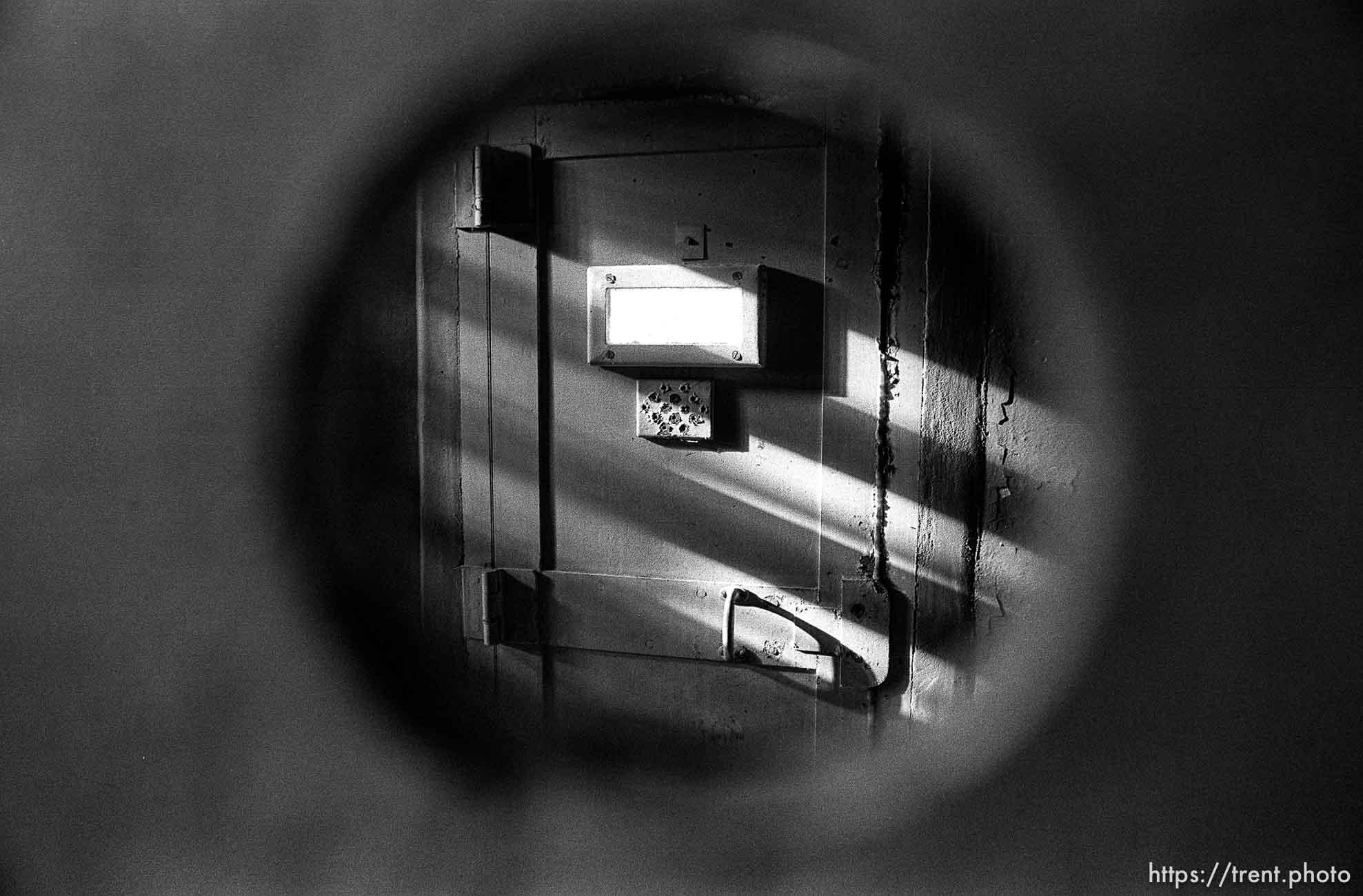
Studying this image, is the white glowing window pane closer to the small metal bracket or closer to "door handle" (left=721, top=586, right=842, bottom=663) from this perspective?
the small metal bracket

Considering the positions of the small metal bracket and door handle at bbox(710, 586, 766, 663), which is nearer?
door handle at bbox(710, 586, 766, 663)

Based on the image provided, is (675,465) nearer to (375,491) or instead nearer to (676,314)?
(676,314)

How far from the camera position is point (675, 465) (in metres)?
2.00

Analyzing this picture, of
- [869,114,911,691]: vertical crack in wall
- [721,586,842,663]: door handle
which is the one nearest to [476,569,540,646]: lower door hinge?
[721,586,842,663]: door handle

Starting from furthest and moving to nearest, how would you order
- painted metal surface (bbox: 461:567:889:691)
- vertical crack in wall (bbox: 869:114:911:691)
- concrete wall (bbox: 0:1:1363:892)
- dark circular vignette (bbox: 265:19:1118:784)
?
dark circular vignette (bbox: 265:19:1118:784) → painted metal surface (bbox: 461:567:889:691) → vertical crack in wall (bbox: 869:114:911:691) → concrete wall (bbox: 0:1:1363:892)

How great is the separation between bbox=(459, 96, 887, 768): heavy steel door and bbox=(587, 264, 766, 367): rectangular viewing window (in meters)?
0.04

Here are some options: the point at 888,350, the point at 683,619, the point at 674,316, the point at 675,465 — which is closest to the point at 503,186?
the point at 674,316

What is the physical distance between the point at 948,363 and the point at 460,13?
105 centimetres

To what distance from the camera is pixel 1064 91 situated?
1.53 m

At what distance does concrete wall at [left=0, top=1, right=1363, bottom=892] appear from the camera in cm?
150

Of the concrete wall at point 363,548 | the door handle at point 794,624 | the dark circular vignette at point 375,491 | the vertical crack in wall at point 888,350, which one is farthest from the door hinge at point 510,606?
the vertical crack in wall at point 888,350

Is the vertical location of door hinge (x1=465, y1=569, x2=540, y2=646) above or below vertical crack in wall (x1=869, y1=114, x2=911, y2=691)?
below

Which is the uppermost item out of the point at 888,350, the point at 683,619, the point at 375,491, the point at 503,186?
the point at 503,186

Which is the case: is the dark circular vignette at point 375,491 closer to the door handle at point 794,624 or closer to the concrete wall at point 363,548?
the concrete wall at point 363,548
